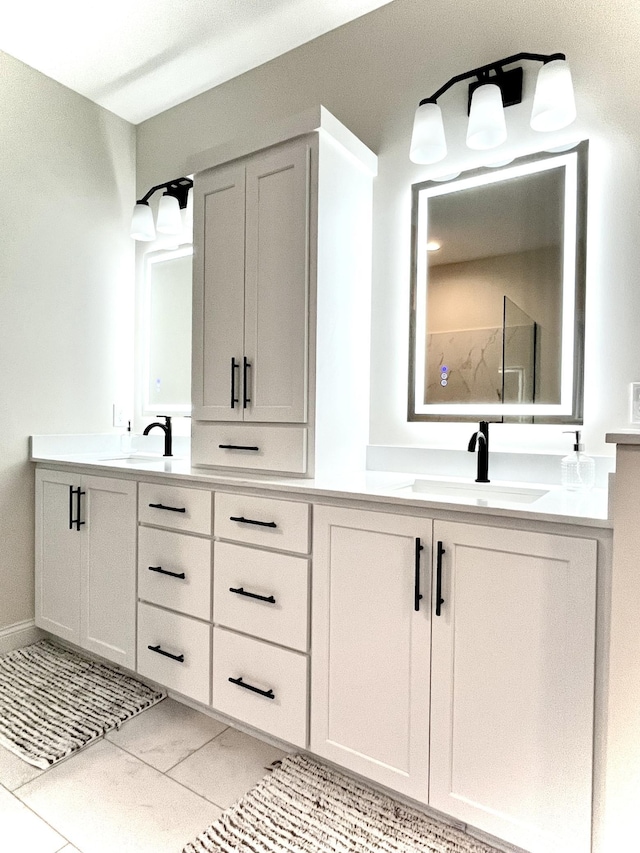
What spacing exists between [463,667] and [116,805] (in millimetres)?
1090

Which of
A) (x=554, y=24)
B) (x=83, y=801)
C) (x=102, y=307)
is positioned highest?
(x=554, y=24)

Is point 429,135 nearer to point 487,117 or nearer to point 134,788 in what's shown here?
point 487,117

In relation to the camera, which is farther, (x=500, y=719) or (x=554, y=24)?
(x=554, y=24)

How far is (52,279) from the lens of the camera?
259cm

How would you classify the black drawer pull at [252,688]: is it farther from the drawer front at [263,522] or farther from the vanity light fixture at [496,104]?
the vanity light fixture at [496,104]

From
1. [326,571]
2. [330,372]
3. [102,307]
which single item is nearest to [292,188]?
[330,372]

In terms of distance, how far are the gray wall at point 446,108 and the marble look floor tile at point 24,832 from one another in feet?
5.27

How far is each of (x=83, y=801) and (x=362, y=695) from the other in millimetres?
883

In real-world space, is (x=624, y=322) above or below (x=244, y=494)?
above

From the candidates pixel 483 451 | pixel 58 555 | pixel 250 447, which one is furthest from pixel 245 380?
pixel 58 555

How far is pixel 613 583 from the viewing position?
1.12m

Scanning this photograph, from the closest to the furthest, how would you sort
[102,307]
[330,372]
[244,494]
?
[244,494], [330,372], [102,307]

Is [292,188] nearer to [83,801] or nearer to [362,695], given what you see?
[362,695]

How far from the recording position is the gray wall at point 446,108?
165cm
